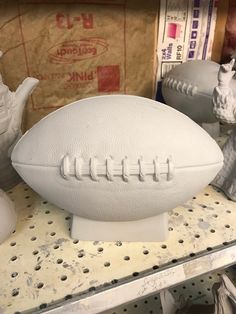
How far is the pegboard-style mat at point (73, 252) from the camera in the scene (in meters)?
0.45

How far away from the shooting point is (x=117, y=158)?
0.44 m

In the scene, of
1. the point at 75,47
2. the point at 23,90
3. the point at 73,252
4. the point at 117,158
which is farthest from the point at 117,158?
the point at 75,47

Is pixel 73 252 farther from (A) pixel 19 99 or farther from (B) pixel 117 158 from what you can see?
(A) pixel 19 99

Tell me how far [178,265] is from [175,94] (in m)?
0.39

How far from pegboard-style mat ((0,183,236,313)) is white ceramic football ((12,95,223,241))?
2.6 inches

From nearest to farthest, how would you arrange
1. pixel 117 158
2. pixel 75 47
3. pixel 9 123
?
pixel 117 158, pixel 9 123, pixel 75 47

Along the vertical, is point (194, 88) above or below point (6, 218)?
above

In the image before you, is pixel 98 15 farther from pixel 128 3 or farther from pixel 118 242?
pixel 118 242

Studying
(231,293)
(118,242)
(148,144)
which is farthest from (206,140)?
(231,293)

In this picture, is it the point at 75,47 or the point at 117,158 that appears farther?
the point at 75,47

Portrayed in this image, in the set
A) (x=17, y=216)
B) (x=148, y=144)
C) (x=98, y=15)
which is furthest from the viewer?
(x=98, y=15)

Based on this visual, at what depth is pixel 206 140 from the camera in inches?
18.8

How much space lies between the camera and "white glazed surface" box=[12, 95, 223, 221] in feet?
1.43

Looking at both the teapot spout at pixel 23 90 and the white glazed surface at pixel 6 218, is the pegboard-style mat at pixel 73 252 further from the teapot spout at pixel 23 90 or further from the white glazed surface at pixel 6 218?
the teapot spout at pixel 23 90
